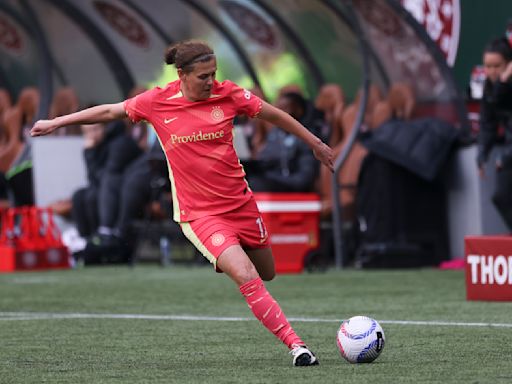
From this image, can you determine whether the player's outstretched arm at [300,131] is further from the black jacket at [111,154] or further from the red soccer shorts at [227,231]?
the black jacket at [111,154]

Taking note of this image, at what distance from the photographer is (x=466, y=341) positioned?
7.96m

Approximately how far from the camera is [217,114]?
7535mm

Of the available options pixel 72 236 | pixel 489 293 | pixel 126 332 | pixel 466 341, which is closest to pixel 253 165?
pixel 72 236

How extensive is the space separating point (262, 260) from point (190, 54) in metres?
1.18

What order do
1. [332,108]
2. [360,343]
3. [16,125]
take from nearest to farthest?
[360,343] < [332,108] < [16,125]

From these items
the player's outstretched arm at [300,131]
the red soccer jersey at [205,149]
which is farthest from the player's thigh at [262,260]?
the player's outstretched arm at [300,131]

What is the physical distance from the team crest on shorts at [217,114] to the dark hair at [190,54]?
0.93ft

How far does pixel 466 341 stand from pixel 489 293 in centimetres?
268

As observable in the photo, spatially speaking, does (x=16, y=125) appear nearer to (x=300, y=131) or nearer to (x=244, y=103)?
(x=244, y=103)

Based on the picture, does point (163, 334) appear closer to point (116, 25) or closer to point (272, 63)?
point (272, 63)

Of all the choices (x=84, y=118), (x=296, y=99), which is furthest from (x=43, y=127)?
(x=296, y=99)

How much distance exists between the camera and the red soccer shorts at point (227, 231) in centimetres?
735

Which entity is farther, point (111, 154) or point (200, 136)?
point (111, 154)

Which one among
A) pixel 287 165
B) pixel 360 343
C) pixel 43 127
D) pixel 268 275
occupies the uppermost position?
pixel 43 127
